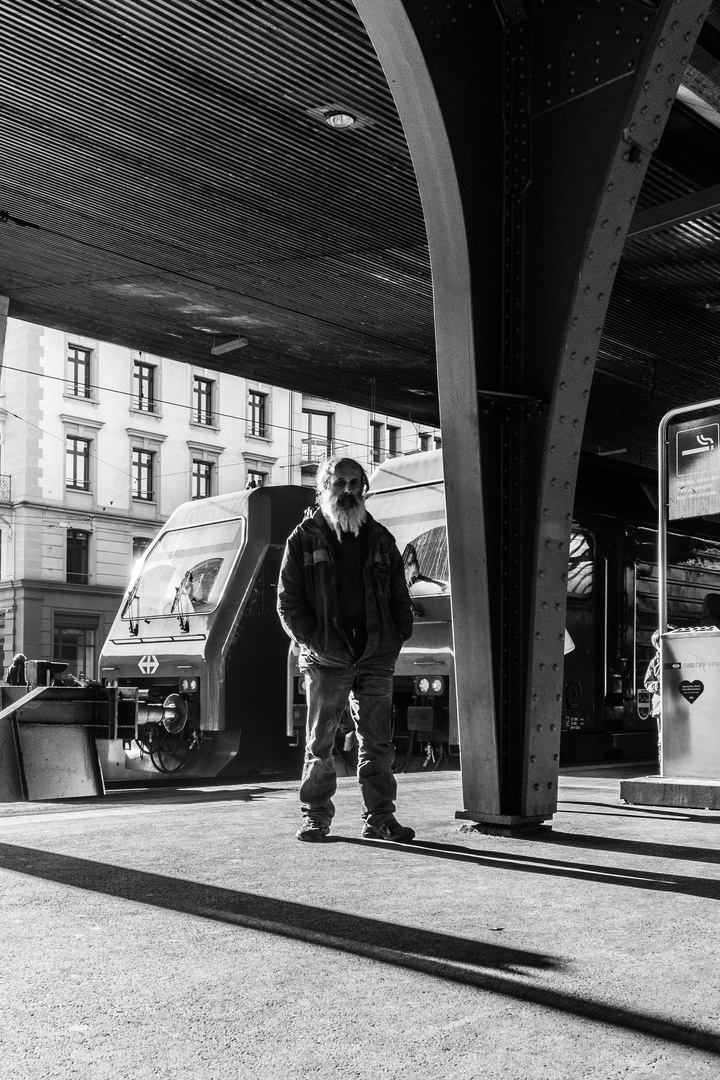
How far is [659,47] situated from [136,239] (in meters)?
7.56

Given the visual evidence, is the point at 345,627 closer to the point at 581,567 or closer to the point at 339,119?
the point at 339,119

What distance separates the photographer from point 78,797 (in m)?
8.66

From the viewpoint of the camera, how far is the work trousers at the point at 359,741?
5.79 meters

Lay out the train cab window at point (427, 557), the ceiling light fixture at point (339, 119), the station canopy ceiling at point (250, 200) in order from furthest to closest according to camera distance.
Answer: the train cab window at point (427, 557) < the ceiling light fixture at point (339, 119) < the station canopy ceiling at point (250, 200)

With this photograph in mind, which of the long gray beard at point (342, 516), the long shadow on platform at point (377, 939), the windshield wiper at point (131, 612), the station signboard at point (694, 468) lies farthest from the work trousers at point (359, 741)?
the windshield wiper at point (131, 612)

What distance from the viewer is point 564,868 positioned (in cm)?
500

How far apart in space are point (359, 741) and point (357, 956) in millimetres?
2566

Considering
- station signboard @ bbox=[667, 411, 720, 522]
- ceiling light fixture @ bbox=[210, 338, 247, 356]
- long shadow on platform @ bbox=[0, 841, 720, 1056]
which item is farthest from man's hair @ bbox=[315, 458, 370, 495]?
ceiling light fixture @ bbox=[210, 338, 247, 356]

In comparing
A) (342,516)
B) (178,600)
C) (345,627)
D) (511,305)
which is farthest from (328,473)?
(178,600)

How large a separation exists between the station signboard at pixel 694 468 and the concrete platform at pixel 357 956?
2.61 m

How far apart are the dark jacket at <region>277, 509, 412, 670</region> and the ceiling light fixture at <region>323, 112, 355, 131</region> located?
4.85 m

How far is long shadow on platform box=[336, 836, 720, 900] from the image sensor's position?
455 cm

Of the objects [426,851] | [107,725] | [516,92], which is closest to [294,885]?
[426,851]

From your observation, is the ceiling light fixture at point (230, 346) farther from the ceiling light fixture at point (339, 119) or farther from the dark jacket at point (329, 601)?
the dark jacket at point (329, 601)
